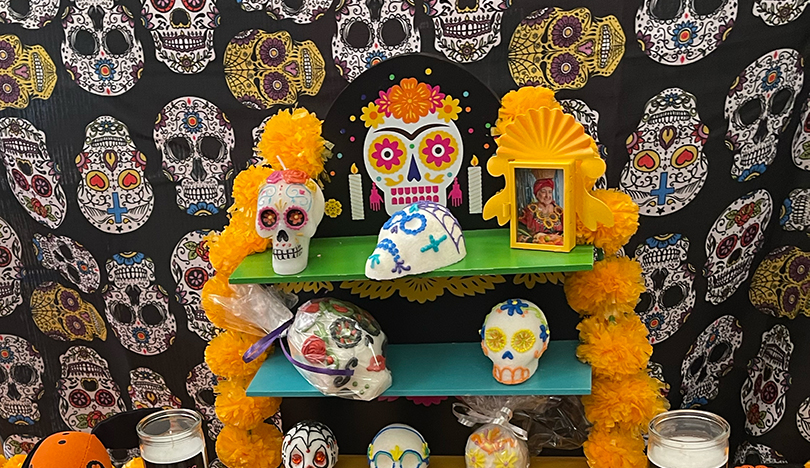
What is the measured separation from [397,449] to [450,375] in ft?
0.67

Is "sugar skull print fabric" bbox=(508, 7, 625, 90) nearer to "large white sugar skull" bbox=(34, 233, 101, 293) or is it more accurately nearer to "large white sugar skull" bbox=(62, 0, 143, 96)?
"large white sugar skull" bbox=(62, 0, 143, 96)

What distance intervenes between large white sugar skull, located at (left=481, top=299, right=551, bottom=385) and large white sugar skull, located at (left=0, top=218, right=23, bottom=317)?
48.5 inches

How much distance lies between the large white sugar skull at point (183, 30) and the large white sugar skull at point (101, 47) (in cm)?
5

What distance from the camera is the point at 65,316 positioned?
5.93ft

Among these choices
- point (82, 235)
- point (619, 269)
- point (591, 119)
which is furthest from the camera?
point (82, 235)

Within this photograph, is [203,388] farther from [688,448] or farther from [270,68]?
[688,448]

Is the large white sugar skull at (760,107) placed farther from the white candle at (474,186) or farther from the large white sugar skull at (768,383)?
the white candle at (474,186)

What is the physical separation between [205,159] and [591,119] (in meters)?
0.89

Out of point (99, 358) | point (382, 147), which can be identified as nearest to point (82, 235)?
point (99, 358)

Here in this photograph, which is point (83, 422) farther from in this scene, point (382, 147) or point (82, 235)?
point (382, 147)

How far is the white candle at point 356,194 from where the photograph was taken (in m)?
1.45

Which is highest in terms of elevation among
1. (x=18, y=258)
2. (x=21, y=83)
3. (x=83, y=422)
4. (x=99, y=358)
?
(x=21, y=83)

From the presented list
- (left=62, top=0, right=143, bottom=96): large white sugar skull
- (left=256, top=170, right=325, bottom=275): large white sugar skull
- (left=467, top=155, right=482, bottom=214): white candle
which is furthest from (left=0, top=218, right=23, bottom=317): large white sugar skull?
(left=467, top=155, right=482, bottom=214): white candle

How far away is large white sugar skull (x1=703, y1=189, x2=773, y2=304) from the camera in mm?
1525
